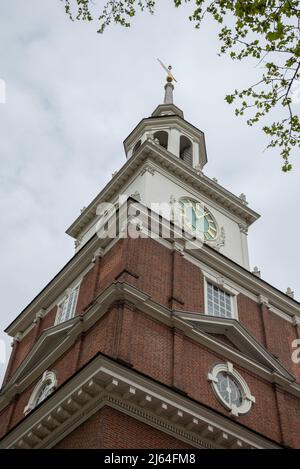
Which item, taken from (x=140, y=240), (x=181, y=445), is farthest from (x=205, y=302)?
(x=181, y=445)

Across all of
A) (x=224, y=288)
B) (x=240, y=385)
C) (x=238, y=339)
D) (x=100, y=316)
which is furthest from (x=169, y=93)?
(x=240, y=385)

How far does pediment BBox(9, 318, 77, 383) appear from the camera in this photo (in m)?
19.5

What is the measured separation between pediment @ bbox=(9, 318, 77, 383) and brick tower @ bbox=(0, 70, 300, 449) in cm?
6

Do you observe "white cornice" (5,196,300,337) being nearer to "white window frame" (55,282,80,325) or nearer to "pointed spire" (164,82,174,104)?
"white window frame" (55,282,80,325)

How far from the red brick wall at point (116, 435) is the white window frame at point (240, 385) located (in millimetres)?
2572

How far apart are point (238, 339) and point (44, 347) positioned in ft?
22.8

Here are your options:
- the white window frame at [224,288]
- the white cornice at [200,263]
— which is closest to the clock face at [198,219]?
the white cornice at [200,263]

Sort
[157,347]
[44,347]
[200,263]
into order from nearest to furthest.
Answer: [157,347] → [44,347] → [200,263]

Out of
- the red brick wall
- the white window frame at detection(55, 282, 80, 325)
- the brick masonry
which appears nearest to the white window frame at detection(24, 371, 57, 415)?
the brick masonry

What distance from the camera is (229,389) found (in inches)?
726

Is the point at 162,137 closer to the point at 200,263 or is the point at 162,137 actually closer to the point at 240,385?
the point at 200,263
